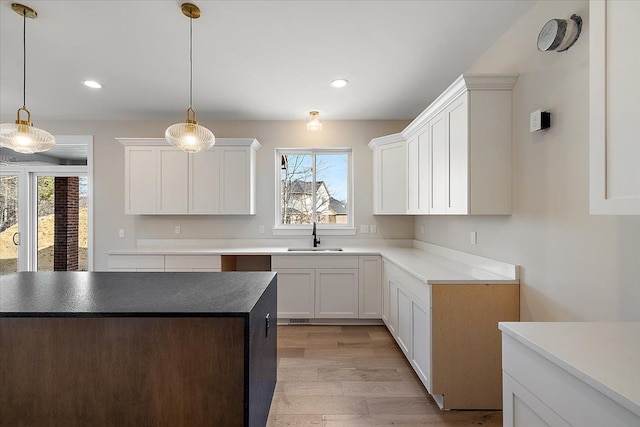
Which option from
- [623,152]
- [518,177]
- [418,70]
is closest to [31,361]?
[623,152]

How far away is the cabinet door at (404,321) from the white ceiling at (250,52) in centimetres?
201

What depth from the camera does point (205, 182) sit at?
3740mm

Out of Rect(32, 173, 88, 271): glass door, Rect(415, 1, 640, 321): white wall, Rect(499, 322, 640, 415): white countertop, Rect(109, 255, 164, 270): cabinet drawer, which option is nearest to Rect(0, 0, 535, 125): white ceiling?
Rect(415, 1, 640, 321): white wall

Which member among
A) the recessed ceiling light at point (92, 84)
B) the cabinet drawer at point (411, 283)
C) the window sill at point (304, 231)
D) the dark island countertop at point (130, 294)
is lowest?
the cabinet drawer at point (411, 283)

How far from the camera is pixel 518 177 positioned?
201 cm

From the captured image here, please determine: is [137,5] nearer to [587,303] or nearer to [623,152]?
[623,152]

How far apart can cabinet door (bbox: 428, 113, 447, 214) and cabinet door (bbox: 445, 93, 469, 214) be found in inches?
2.5

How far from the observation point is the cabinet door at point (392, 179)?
11.5 feet

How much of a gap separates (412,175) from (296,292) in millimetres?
1835

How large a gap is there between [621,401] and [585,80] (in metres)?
1.47

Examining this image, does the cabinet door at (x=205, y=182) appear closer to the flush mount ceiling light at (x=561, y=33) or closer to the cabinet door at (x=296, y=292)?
the cabinet door at (x=296, y=292)

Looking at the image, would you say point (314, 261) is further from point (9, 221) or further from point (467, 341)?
point (9, 221)

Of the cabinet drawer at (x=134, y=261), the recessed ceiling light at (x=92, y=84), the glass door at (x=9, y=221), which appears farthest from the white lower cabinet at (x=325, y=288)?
the glass door at (x=9, y=221)

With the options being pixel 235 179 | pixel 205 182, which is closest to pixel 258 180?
pixel 235 179
